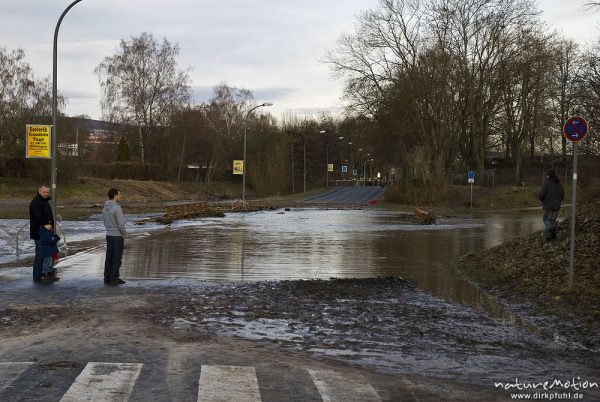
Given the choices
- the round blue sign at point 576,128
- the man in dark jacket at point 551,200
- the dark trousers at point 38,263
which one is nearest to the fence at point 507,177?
the man in dark jacket at point 551,200

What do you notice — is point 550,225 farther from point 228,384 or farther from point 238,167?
point 238,167

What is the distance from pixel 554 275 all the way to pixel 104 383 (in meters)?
8.80

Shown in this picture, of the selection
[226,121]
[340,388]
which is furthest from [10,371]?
[226,121]

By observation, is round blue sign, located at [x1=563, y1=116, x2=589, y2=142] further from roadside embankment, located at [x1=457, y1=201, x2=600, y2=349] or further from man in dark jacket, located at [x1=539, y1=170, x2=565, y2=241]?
man in dark jacket, located at [x1=539, y1=170, x2=565, y2=241]

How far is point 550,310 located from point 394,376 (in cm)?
469

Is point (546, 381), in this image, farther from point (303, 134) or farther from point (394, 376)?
point (303, 134)

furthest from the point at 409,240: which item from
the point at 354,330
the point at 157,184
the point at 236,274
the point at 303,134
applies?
the point at 303,134

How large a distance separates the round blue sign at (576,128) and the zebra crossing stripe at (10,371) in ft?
28.7

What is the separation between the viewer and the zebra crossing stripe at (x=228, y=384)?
5.52m

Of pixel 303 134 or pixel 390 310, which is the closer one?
pixel 390 310

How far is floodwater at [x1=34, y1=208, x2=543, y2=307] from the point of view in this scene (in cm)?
1393

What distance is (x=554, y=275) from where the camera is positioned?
12.1 meters

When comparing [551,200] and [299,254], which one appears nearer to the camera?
[551,200]

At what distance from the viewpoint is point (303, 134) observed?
324 feet
